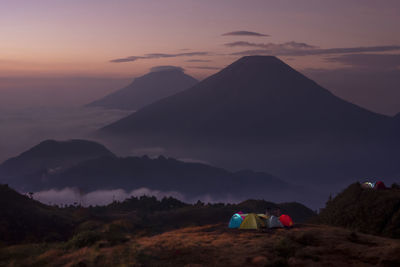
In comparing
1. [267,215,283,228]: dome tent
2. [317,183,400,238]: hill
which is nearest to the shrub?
[267,215,283,228]: dome tent

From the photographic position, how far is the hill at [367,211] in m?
32.8

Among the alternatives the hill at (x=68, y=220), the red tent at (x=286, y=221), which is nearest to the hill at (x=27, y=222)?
the hill at (x=68, y=220)

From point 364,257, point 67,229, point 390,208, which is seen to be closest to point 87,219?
point 67,229

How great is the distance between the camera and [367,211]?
35031mm

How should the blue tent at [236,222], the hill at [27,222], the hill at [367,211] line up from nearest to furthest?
the blue tent at [236,222] < the hill at [367,211] < the hill at [27,222]

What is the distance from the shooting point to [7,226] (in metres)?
45.3

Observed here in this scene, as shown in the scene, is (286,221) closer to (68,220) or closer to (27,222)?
(27,222)

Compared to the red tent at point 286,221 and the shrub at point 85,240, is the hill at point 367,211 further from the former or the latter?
the shrub at point 85,240

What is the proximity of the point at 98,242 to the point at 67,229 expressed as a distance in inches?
1118

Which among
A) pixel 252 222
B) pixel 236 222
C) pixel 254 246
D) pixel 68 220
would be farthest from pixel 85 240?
pixel 68 220

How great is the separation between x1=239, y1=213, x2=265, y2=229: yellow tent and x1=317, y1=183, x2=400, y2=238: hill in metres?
9.96

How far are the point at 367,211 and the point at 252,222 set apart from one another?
39.7ft

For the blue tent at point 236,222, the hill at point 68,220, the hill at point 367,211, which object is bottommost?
the hill at point 68,220

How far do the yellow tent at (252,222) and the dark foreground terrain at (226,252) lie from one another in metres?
2.12
